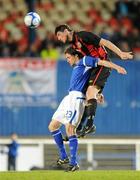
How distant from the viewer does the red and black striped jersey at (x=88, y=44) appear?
15.5 metres

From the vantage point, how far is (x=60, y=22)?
29.0 metres

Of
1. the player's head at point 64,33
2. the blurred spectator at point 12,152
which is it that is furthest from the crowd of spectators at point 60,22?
the player's head at point 64,33

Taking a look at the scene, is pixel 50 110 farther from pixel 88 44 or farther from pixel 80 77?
pixel 88 44

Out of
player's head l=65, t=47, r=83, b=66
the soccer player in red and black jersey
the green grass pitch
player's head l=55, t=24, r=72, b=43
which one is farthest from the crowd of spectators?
the green grass pitch

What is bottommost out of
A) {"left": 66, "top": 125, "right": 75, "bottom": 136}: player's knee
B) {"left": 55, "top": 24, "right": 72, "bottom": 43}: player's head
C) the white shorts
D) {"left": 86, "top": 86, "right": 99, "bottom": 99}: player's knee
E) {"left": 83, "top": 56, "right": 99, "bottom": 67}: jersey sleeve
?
{"left": 66, "top": 125, "right": 75, "bottom": 136}: player's knee

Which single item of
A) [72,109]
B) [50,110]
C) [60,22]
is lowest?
[72,109]

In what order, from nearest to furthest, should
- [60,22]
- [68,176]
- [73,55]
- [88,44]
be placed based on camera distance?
[68,176]
[88,44]
[73,55]
[60,22]

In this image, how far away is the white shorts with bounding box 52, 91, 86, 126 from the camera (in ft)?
51.8

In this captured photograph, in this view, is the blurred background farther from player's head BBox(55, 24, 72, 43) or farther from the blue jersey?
player's head BBox(55, 24, 72, 43)

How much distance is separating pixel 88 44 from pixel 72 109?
1.09 m

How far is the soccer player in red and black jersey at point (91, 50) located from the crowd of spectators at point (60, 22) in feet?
37.6

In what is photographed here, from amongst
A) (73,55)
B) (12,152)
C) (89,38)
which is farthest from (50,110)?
(89,38)

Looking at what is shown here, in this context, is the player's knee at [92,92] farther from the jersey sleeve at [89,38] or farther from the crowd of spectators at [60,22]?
the crowd of spectators at [60,22]

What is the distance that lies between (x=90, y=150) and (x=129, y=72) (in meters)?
2.41
